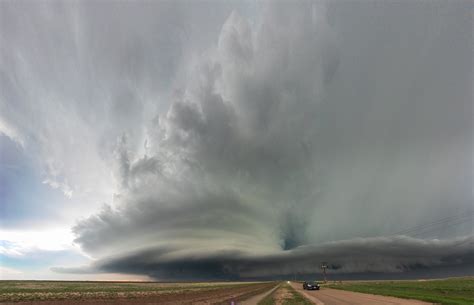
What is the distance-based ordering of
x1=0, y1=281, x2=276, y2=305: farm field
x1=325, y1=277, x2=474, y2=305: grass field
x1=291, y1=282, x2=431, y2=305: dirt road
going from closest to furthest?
x1=291, y1=282, x2=431, y2=305: dirt road
x1=325, y1=277, x2=474, y2=305: grass field
x1=0, y1=281, x2=276, y2=305: farm field

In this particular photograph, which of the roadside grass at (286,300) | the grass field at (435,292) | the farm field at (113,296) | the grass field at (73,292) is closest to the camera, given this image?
the grass field at (435,292)

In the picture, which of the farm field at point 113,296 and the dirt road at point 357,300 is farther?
the farm field at point 113,296

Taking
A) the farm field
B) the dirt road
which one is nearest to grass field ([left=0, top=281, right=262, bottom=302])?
the farm field

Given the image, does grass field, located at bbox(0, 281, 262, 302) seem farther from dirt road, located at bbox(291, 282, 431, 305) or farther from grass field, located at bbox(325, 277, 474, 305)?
grass field, located at bbox(325, 277, 474, 305)

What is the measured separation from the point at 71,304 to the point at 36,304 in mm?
4774

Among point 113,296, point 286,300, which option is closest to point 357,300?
point 286,300

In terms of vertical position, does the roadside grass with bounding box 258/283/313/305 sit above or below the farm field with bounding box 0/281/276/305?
below

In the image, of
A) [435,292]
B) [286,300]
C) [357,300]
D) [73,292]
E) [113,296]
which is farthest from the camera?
[73,292]

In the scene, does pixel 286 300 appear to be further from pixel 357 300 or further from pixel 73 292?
pixel 73 292

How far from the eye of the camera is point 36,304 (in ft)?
144

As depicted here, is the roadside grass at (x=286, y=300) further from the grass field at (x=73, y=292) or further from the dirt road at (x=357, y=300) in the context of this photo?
the grass field at (x=73, y=292)

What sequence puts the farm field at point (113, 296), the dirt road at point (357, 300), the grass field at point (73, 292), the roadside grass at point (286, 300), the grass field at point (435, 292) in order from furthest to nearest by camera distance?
the grass field at point (73, 292) → the farm field at point (113, 296) → the roadside grass at point (286, 300) → the grass field at point (435, 292) → the dirt road at point (357, 300)

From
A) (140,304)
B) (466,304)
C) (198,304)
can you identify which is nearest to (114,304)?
(140,304)

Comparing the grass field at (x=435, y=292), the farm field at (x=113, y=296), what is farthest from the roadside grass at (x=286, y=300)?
the grass field at (x=435, y=292)
